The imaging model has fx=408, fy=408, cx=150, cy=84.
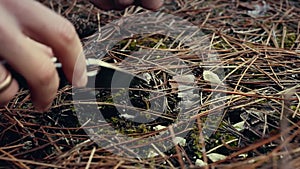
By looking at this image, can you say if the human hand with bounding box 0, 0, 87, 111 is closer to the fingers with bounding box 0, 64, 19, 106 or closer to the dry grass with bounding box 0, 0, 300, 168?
the fingers with bounding box 0, 64, 19, 106

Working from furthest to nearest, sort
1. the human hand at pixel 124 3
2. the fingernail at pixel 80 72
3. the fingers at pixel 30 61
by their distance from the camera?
the human hand at pixel 124 3 → the fingernail at pixel 80 72 → the fingers at pixel 30 61

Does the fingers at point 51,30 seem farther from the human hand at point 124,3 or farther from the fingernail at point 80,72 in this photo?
the human hand at point 124,3

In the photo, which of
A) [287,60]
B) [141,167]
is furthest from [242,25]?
[141,167]

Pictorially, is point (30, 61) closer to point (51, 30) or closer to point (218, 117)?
point (51, 30)

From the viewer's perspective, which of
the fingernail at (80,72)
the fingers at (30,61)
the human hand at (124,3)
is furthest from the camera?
the human hand at (124,3)

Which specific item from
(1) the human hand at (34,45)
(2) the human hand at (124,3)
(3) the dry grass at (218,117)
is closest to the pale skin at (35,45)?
(1) the human hand at (34,45)

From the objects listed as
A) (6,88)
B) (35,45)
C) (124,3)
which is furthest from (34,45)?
(124,3)

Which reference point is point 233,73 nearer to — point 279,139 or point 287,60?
point 287,60
